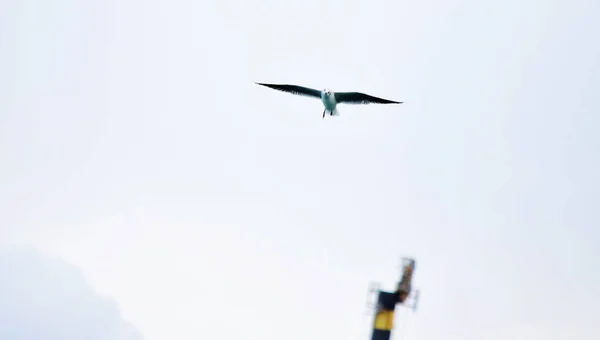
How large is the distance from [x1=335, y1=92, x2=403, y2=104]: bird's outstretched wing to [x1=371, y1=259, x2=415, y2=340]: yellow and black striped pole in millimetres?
22212

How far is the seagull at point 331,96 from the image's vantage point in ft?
168

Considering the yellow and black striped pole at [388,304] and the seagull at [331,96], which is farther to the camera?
the yellow and black striped pole at [388,304]

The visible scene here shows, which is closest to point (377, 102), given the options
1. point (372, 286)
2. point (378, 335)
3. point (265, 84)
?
point (265, 84)

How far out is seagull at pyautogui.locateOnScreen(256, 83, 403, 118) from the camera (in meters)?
51.1

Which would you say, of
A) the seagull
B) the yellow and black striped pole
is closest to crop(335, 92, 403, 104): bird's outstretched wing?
the seagull

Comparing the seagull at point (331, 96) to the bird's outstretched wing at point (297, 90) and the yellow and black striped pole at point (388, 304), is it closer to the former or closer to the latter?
the bird's outstretched wing at point (297, 90)

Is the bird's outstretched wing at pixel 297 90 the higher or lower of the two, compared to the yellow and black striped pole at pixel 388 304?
higher

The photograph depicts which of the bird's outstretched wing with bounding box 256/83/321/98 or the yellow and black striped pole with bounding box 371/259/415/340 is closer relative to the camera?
the bird's outstretched wing with bounding box 256/83/321/98

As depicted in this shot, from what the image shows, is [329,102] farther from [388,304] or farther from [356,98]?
[388,304]

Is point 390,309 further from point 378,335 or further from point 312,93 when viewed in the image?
point 312,93

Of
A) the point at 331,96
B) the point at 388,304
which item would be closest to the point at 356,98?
the point at 331,96

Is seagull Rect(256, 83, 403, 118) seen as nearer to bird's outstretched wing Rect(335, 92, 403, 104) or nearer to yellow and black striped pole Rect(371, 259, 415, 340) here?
bird's outstretched wing Rect(335, 92, 403, 104)

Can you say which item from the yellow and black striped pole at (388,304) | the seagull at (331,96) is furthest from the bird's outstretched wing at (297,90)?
the yellow and black striped pole at (388,304)

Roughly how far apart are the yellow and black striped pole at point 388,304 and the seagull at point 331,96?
2244 centimetres
